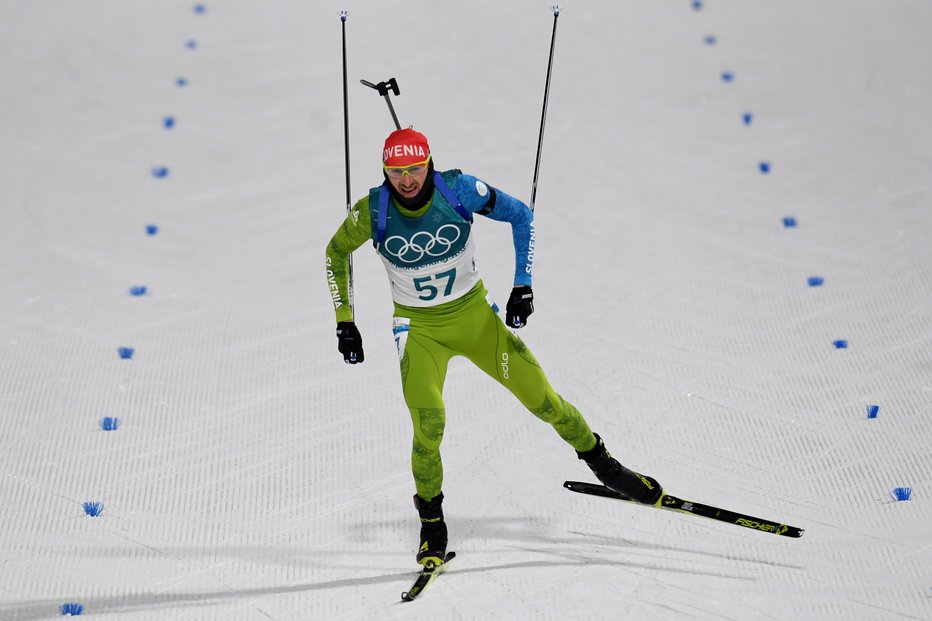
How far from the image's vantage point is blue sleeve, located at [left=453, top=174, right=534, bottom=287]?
4246 millimetres

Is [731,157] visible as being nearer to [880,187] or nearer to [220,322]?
[880,187]

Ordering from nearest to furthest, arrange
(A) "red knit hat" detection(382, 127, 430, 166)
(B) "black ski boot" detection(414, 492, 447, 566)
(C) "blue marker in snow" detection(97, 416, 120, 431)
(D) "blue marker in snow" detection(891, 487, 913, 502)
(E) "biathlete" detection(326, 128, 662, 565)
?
(A) "red knit hat" detection(382, 127, 430, 166) < (E) "biathlete" detection(326, 128, 662, 565) < (B) "black ski boot" detection(414, 492, 447, 566) < (D) "blue marker in snow" detection(891, 487, 913, 502) < (C) "blue marker in snow" detection(97, 416, 120, 431)

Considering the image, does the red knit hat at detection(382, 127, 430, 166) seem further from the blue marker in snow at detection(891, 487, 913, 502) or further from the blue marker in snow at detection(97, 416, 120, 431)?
the blue marker in snow at detection(891, 487, 913, 502)

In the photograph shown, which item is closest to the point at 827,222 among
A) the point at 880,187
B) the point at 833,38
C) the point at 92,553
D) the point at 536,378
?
the point at 880,187

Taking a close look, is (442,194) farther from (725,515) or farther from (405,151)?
(725,515)

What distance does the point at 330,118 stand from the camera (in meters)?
7.44

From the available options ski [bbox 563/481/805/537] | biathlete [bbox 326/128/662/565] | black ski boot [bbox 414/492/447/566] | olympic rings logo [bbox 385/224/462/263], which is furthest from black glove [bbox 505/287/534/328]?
ski [bbox 563/481/805/537]

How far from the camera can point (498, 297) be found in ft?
20.0

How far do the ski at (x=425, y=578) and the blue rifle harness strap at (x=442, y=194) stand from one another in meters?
1.15

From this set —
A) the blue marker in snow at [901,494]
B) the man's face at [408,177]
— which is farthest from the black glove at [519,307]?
the blue marker in snow at [901,494]

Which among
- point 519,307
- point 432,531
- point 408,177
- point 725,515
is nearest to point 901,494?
point 725,515

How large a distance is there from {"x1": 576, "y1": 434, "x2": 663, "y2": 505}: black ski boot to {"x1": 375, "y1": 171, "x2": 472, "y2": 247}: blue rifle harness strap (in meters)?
1.00

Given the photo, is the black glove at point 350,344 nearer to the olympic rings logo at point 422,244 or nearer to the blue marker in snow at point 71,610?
the olympic rings logo at point 422,244

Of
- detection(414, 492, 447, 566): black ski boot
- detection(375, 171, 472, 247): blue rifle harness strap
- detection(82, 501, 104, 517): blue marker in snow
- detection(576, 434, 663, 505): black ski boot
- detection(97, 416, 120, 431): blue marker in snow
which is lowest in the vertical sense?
detection(82, 501, 104, 517): blue marker in snow
